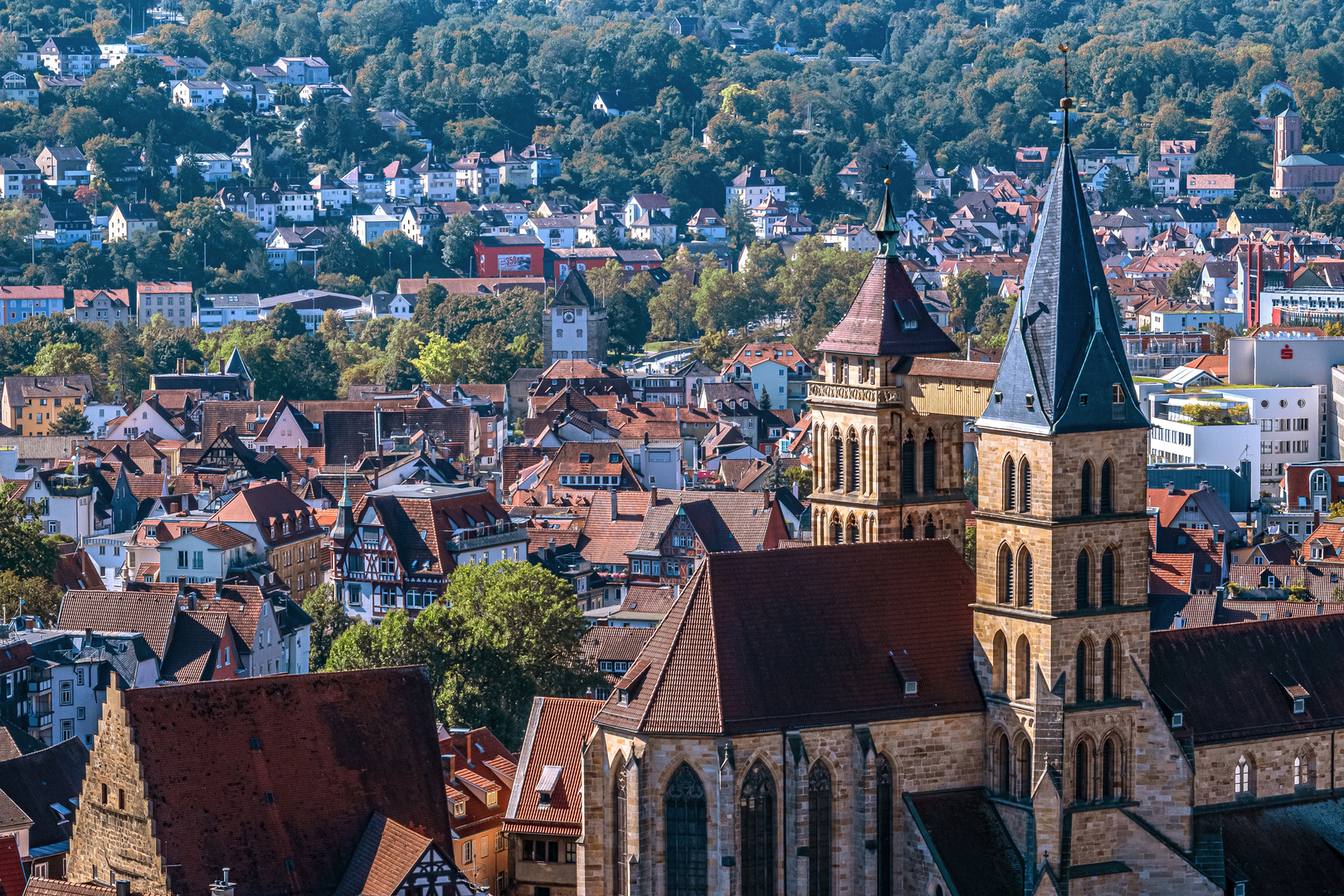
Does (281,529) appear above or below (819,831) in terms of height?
below

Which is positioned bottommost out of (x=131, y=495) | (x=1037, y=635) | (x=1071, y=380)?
(x=131, y=495)

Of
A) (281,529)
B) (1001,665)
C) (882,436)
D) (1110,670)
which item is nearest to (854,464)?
(882,436)

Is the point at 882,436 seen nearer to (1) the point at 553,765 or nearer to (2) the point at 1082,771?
(1) the point at 553,765

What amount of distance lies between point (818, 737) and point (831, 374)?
1566 centimetres

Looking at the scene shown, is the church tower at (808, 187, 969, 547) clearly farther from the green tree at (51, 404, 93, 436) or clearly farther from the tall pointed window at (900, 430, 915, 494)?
the green tree at (51, 404, 93, 436)

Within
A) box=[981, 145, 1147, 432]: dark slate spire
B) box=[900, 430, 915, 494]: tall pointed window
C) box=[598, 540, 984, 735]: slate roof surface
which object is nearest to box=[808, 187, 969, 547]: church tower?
box=[900, 430, 915, 494]: tall pointed window

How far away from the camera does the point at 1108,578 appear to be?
6269 cm

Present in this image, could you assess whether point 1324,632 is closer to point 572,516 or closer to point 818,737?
point 818,737

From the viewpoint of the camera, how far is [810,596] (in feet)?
206

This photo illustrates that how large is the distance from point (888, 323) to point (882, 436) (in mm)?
3525

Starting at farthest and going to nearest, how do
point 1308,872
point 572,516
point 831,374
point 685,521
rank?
point 572,516 < point 685,521 < point 831,374 < point 1308,872

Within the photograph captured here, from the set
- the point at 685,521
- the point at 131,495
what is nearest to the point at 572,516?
the point at 685,521

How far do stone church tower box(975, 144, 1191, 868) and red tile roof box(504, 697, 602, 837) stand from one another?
1336cm

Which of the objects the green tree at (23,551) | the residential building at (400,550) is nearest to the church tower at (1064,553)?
the residential building at (400,550)
